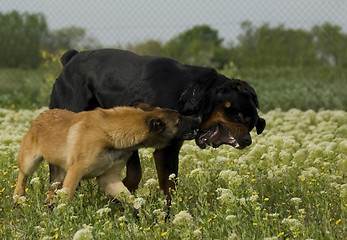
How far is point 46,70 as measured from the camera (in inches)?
721

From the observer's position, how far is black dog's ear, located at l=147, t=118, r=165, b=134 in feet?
18.1

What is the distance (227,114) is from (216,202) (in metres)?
0.82

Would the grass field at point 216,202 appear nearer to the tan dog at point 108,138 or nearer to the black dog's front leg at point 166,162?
the black dog's front leg at point 166,162

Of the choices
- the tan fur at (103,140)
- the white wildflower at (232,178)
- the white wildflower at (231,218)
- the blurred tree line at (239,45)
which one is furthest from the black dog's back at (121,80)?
the blurred tree line at (239,45)

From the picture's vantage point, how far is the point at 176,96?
6000mm

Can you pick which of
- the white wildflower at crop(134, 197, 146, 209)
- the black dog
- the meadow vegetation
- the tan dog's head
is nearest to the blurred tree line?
the meadow vegetation

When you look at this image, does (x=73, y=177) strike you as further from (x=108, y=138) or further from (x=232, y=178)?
(x=232, y=178)

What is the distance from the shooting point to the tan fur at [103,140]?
217 inches

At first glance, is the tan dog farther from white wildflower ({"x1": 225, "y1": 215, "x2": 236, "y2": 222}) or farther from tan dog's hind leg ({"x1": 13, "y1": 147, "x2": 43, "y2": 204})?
white wildflower ({"x1": 225, "y1": 215, "x2": 236, "y2": 222})

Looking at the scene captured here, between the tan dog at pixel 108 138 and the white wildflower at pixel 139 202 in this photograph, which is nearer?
the white wildflower at pixel 139 202

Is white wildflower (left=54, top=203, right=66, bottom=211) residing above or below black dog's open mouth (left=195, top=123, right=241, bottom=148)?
above

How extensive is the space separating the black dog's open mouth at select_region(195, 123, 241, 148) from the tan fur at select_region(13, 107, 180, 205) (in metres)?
0.47

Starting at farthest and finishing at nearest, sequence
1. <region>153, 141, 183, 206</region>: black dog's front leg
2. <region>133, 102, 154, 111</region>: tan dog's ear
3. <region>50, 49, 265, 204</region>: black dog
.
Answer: <region>153, 141, 183, 206</region>: black dog's front leg, <region>50, 49, 265, 204</region>: black dog, <region>133, 102, 154, 111</region>: tan dog's ear

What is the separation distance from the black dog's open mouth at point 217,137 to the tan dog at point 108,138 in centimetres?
41
